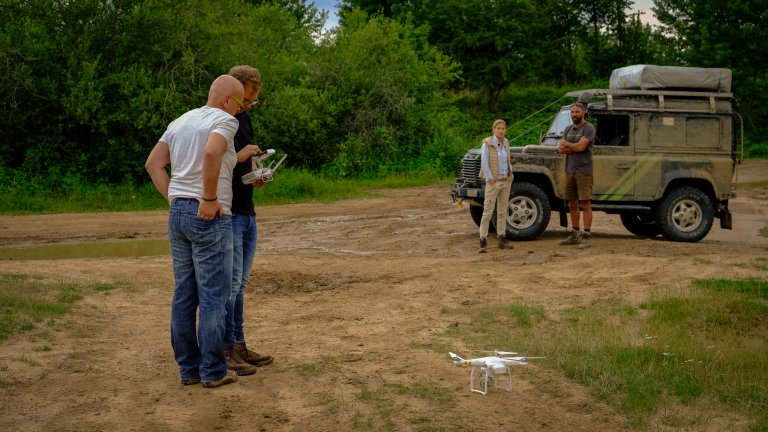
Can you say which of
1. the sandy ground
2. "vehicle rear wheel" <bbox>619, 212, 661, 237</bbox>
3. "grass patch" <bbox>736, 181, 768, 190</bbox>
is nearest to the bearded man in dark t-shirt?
the sandy ground

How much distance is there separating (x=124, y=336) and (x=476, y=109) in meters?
37.6

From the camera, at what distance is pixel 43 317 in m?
8.97

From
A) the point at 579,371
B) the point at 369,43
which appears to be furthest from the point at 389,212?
the point at 579,371

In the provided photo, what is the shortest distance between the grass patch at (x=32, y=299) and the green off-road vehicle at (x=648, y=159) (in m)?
6.79

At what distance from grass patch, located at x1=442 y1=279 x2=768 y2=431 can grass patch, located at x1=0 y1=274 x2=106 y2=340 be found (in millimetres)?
3793

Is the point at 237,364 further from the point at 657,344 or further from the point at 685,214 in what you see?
the point at 685,214

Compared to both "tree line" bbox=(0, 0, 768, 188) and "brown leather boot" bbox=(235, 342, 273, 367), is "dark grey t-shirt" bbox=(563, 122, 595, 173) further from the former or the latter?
"brown leather boot" bbox=(235, 342, 273, 367)

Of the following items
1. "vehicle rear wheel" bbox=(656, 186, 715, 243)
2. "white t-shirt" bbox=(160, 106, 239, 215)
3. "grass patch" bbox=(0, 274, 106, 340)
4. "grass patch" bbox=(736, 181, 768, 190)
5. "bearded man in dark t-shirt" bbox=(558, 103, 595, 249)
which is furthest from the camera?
"grass patch" bbox=(736, 181, 768, 190)

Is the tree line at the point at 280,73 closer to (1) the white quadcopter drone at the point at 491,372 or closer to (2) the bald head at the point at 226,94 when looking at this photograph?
(2) the bald head at the point at 226,94

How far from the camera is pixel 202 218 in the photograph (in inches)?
251

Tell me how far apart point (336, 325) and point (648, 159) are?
8.01 m

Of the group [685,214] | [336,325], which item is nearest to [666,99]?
[685,214]

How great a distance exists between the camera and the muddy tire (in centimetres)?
1515

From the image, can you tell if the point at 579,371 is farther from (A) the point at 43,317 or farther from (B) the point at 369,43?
(B) the point at 369,43
